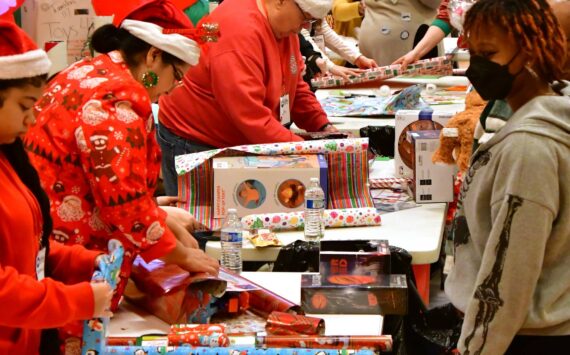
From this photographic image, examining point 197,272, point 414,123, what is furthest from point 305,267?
point 414,123

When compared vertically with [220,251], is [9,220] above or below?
above

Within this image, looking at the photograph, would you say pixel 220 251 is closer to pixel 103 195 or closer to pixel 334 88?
pixel 103 195

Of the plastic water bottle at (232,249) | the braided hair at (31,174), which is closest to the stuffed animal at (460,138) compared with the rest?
the plastic water bottle at (232,249)

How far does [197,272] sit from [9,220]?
2.79ft

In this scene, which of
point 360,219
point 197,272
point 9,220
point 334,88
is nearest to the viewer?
point 9,220

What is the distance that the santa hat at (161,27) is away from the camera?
2.71 meters

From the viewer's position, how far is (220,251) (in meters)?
3.44

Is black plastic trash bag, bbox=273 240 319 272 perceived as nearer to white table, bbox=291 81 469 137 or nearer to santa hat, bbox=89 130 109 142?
santa hat, bbox=89 130 109 142

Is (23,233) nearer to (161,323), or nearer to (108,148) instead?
(108,148)

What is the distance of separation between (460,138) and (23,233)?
7.03 feet

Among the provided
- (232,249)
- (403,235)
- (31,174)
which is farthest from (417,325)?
(31,174)

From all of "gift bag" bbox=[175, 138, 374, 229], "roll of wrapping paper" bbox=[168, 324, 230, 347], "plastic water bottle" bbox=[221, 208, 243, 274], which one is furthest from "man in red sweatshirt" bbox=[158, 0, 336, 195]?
"roll of wrapping paper" bbox=[168, 324, 230, 347]

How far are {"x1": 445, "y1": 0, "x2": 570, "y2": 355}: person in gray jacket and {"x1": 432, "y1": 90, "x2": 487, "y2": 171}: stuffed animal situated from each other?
4.75 ft

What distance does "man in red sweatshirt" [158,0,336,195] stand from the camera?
12.9 ft
